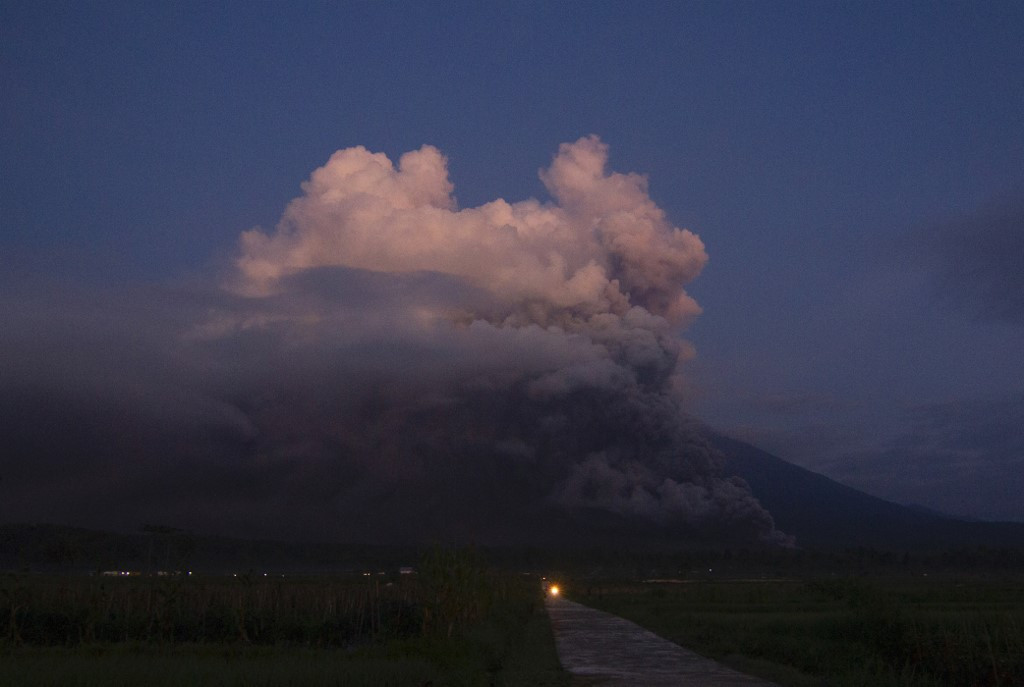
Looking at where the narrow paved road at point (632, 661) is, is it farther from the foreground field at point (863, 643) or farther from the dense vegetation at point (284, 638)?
the foreground field at point (863, 643)

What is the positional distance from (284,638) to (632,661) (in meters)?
16.7

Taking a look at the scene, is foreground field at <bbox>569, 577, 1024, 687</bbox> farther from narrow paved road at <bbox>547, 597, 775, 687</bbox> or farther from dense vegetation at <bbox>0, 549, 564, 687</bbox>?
dense vegetation at <bbox>0, 549, 564, 687</bbox>

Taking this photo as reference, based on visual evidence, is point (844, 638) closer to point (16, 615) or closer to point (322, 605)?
point (322, 605)

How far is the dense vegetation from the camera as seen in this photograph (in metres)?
20.4

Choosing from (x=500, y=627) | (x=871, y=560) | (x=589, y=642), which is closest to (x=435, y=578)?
(x=500, y=627)

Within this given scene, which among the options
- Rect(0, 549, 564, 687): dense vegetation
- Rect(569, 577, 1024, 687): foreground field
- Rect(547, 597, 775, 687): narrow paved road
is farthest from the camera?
Rect(569, 577, 1024, 687): foreground field

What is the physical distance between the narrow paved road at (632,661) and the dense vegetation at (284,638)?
0.74 metres

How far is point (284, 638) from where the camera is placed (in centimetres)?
3544

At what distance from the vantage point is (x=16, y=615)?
34375 millimetres

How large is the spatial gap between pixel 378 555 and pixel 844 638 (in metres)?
149

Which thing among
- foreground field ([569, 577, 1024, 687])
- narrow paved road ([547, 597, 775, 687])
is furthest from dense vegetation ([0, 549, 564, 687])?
foreground field ([569, 577, 1024, 687])

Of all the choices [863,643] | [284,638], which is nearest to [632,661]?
[863,643]

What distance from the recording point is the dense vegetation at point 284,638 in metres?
20.4

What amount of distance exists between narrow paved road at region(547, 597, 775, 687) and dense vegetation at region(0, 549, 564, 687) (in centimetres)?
74
